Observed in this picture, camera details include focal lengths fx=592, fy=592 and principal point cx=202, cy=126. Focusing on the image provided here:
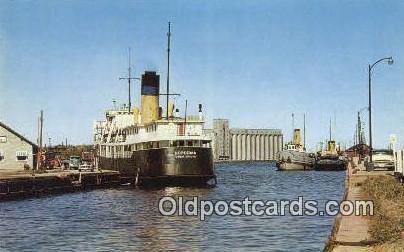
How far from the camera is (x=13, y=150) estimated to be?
65875mm

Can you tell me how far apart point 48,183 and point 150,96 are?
13358 millimetres

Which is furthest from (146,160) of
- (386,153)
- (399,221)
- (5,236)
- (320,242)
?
(399,221)

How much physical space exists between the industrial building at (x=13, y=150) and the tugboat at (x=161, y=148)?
11886 mm

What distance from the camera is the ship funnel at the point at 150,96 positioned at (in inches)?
2130

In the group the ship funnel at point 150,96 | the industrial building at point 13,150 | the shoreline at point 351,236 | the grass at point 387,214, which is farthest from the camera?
the industrial building at point 13,150

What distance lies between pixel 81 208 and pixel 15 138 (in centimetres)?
3443

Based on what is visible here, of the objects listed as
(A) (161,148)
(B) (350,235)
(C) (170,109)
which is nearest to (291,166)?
(C) (170,109)

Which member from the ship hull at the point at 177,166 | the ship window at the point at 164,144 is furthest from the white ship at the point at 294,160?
the ship window at the point at 164,144

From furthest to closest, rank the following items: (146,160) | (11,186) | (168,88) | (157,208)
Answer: (168,88), (146,160), (11,186), (157,208)

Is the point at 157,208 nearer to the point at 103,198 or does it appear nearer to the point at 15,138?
the point at 103,198

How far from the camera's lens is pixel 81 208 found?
34219 mm

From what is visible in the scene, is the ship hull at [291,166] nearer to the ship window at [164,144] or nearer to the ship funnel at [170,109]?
the ship funnel at [170,109]

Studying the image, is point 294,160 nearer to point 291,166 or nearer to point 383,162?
point 291,166

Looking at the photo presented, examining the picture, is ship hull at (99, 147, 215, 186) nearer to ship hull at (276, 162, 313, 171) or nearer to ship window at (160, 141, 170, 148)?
ship window at (160, 141, 170, 148)
